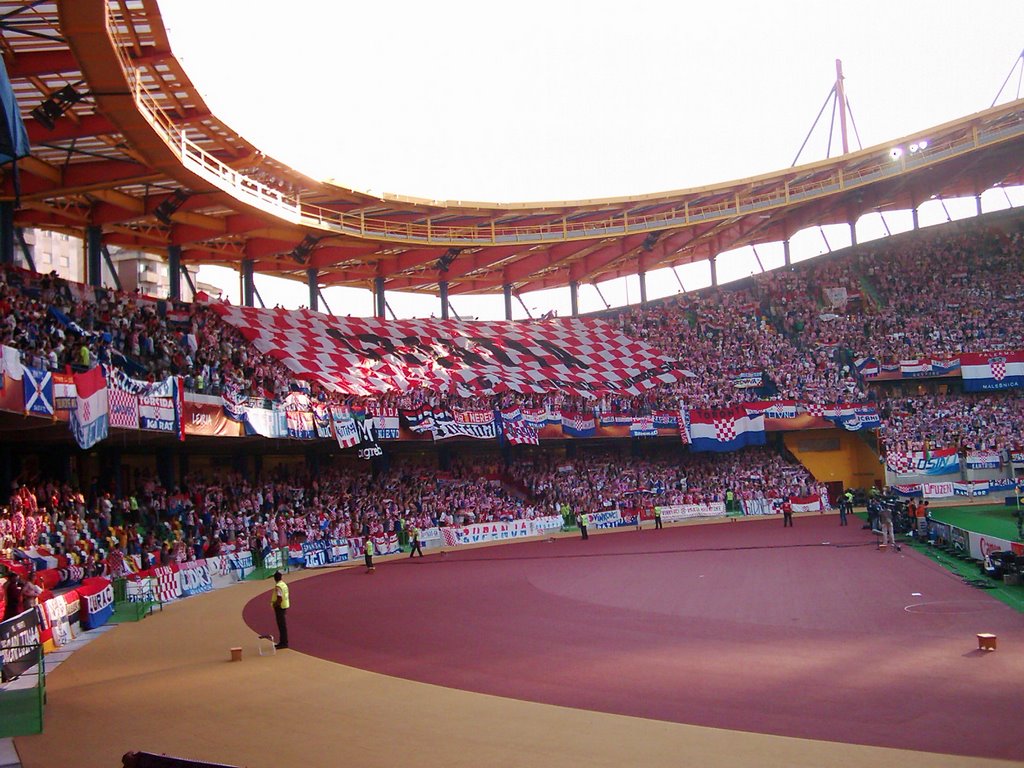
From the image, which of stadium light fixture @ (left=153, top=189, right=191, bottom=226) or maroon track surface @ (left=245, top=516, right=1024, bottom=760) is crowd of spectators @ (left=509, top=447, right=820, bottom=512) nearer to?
maroon track surface @ (left=245, top=516, right=1024, bottom=760)

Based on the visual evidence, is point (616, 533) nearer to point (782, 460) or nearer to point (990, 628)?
point (782, 460)

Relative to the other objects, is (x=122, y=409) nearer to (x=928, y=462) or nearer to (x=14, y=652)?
(x=14, y=652)

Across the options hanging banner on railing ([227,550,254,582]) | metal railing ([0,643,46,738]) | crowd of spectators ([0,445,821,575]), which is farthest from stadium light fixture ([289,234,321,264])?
metal railing ([0,643,46,738])

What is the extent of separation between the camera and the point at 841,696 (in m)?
11.3

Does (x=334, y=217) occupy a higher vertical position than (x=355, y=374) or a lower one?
higher

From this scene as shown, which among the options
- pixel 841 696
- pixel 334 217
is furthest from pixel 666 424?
pixel 841 696

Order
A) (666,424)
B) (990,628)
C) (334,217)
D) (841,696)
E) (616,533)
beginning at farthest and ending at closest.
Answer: (666,424) < (334,217) < (616,533) < (990,628) < (841,696)

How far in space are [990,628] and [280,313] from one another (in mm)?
35407

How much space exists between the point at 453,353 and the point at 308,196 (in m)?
11.6

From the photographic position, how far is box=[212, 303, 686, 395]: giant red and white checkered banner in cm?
4144

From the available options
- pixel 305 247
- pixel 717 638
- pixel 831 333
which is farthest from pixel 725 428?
pixel 717 638

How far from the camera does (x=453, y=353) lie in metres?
48.2

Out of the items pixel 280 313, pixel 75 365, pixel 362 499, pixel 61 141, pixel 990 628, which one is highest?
pixel 61 141

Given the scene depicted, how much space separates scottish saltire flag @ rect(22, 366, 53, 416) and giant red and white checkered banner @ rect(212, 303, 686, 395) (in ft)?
63.6
